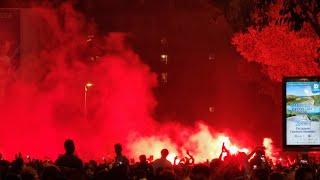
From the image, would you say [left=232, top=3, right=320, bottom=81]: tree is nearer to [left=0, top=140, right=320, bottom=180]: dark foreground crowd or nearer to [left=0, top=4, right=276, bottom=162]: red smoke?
[left=0, top=4, right=276, bottom=162]: red smoke

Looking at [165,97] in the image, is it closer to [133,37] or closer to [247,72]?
[133,37]

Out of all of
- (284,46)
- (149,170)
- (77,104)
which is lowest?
(149,170)

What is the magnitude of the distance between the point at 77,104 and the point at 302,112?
112 ft

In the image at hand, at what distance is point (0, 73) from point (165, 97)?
32854 millimetres

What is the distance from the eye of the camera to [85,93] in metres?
45.6

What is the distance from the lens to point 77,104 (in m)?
45.6

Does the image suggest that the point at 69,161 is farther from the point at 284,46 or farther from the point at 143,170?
the point at 284,46

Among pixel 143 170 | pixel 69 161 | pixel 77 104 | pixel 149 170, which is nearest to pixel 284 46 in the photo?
pixel 143 170

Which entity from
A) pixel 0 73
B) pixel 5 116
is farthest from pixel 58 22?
pixel 0 73

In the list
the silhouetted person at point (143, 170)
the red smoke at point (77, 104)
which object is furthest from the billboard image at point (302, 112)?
→ the red smoke at point (77, 104)

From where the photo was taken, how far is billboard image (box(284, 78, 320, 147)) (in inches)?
481

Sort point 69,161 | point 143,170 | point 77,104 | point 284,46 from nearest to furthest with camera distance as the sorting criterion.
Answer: point 69,161
point 143,170
point 284,46
point 77,104

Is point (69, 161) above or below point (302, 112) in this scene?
below

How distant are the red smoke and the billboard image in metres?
24.7
